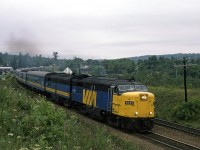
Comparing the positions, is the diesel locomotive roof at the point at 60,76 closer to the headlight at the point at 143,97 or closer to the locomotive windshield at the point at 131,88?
the locomotive windshield at the point at 131,88

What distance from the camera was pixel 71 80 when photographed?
1300 inches

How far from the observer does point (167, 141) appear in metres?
19.8

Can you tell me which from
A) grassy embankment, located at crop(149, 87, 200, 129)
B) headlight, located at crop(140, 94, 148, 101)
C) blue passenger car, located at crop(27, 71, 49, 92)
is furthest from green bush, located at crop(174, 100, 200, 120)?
blue passenger car, located at crop(27, 71, 49, 92)

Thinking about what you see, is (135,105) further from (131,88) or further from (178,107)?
(178,107)

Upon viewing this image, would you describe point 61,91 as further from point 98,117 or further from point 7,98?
point 7,98

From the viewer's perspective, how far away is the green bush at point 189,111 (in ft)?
89.5

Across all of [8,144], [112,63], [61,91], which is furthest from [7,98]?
[112,63]

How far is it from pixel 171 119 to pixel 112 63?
6434 centimetres

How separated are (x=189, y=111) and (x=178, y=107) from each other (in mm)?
1310

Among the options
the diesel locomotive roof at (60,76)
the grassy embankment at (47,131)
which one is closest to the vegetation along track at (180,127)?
the grassy embankment at (47,131)

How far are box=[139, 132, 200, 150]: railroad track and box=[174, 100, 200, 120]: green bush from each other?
6.36m

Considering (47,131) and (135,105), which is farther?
(135,105)

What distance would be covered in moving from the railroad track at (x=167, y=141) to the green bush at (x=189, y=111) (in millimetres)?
6356

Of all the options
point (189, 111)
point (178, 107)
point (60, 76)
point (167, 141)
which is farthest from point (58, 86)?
point (167, 141)
